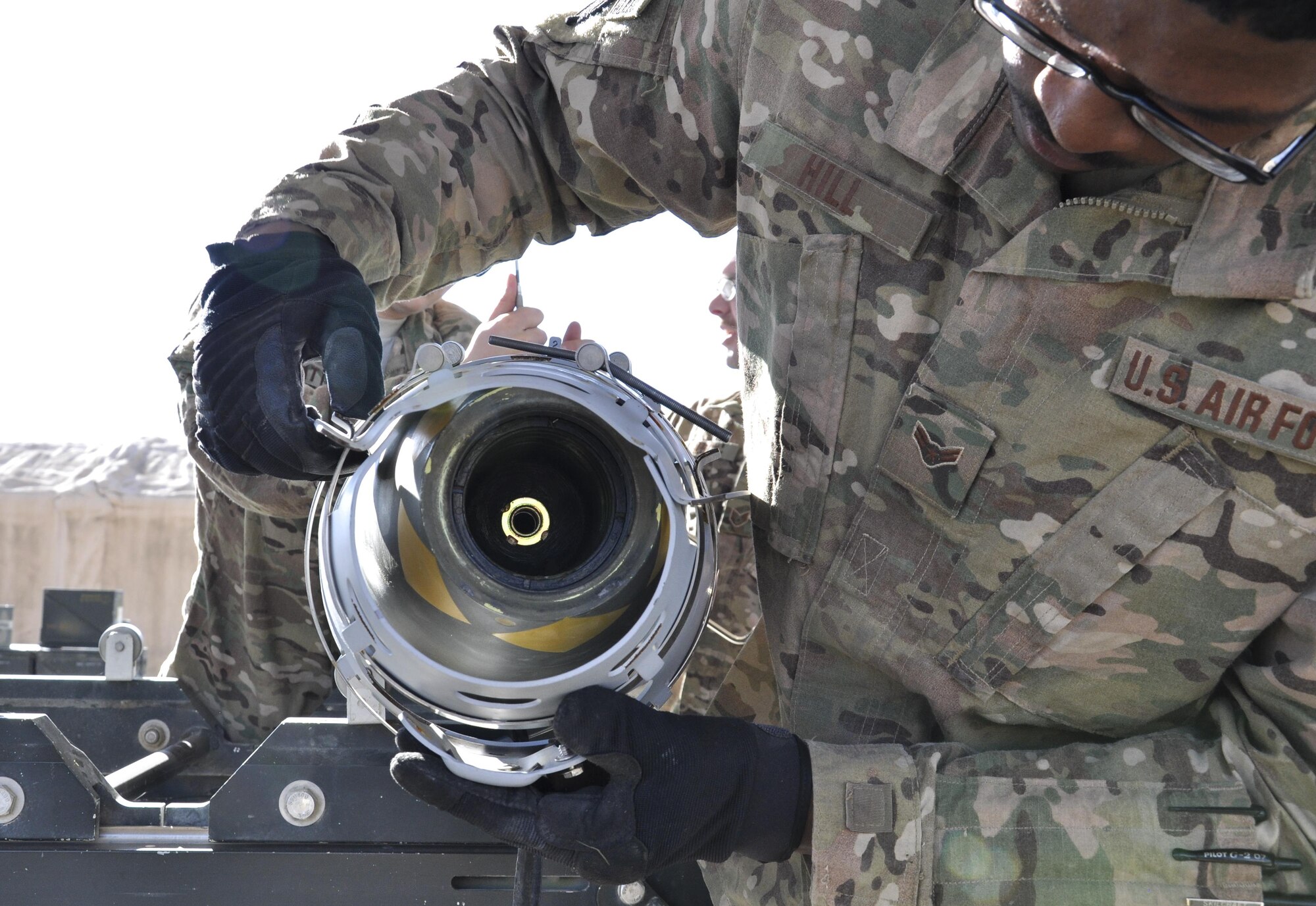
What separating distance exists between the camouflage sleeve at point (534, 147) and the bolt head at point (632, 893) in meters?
0.83

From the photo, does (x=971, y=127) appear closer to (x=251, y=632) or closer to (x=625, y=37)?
(x=625, y=37)

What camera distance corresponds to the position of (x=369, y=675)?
1.28 meters

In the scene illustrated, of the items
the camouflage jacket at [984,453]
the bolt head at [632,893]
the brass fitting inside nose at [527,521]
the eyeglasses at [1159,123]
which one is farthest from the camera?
the bolt head at [632,893]

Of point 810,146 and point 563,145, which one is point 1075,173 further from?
point 563,145

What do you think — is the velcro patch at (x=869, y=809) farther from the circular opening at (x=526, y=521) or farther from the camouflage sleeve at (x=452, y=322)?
the camouflage sleeve at (x=452, y=322)

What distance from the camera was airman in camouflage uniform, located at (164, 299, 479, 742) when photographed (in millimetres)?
2553

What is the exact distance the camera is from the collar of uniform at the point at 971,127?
135cm

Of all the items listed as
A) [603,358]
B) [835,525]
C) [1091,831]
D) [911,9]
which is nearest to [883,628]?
[835,525]

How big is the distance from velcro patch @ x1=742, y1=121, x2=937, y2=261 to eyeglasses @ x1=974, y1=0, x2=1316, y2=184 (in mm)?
252

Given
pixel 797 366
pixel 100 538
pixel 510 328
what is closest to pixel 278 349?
pixel 797 366

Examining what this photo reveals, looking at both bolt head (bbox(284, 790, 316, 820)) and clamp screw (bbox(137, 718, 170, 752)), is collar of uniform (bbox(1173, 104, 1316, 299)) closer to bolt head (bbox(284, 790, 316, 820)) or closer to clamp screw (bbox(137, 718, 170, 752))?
bolt head (bbox(284, 790, 316, 820))

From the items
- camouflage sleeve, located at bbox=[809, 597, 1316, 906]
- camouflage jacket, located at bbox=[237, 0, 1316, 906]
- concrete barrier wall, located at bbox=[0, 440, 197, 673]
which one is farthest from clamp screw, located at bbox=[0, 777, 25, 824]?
concrete barrier wall, located at bbox=[0, 440, 197, 673]

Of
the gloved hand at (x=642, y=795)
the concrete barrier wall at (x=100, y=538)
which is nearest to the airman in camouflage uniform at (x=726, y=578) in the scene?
the gloved hand at (x=642, y=795)

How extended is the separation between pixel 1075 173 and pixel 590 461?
1.99 ft
